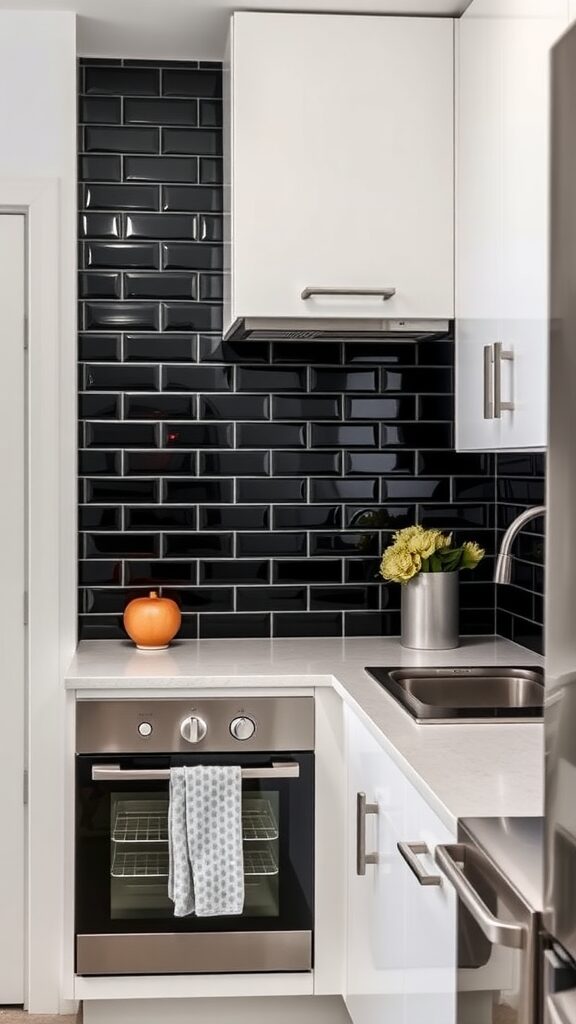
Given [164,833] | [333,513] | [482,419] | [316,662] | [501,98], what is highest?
[501,98]

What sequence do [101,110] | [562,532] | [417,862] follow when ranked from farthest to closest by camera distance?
[101,110], [417,862], [562,532]

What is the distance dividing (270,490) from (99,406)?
537 mm

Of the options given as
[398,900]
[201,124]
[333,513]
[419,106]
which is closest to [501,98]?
[419,106]

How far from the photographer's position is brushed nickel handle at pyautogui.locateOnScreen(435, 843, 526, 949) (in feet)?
4.15

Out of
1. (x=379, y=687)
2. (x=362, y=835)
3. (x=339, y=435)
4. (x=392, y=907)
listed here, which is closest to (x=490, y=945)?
(x=392, y=907)

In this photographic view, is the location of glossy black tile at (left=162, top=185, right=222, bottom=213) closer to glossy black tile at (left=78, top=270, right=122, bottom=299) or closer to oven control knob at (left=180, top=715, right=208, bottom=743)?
glossy black tile at (left=78, top=270, right=122, bottom=299)

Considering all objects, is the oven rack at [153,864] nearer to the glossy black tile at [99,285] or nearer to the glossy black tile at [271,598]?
Answer: the glossy black tile at [271,598]

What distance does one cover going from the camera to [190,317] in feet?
11.0

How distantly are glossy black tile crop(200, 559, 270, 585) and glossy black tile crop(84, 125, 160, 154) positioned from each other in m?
1.18

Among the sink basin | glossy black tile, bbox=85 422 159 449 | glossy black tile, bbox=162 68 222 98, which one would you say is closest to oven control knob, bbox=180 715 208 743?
the sink basin

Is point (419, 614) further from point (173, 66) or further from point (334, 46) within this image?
point (173, 66)

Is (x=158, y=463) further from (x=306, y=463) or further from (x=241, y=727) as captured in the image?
(x=241, y=727)

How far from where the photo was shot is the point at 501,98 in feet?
8.45

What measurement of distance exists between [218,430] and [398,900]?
5.22 feet
